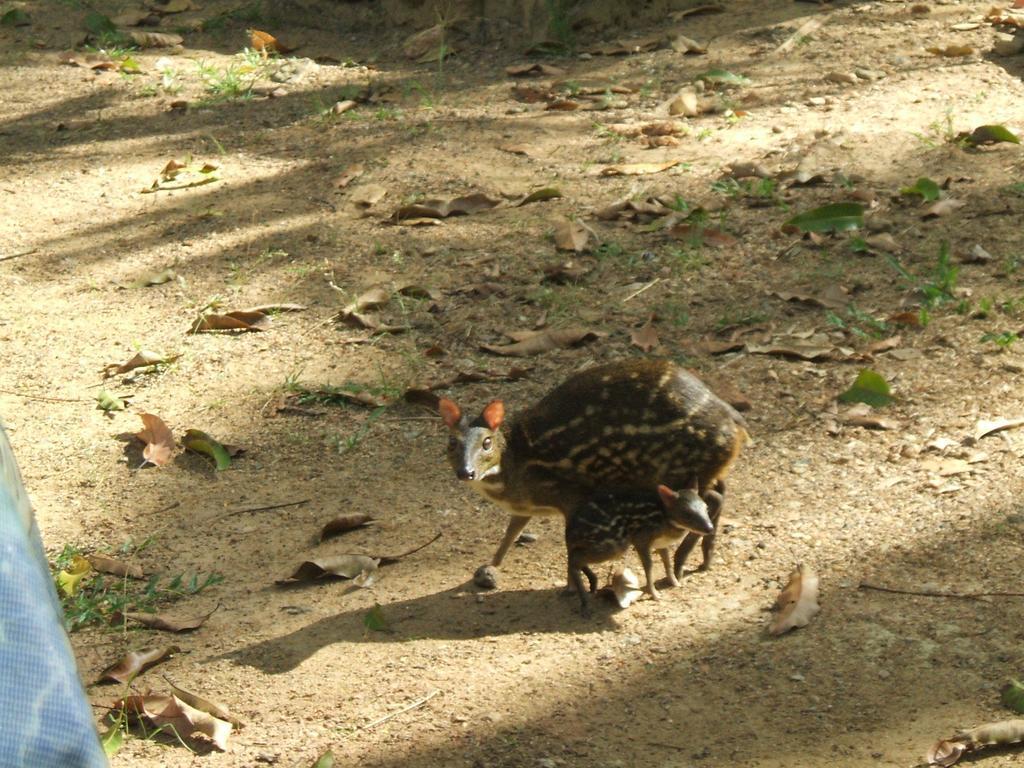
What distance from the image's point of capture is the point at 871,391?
6.01 m

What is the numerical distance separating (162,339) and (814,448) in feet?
11.1

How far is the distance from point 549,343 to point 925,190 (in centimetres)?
235

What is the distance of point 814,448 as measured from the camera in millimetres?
5820

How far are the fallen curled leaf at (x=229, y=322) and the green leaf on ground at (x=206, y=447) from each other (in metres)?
1.07

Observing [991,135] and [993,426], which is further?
[991,135]

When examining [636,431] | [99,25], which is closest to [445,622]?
[636,431]

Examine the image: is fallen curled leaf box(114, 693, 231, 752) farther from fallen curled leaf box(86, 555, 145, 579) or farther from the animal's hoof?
the animal's hoof

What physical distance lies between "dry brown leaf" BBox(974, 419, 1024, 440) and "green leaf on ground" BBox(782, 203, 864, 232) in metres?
1.83

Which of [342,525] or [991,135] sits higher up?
[991,135]

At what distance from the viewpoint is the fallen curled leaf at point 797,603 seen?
4.70 meters

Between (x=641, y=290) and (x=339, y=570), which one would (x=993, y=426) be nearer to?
(x=641, y=290)

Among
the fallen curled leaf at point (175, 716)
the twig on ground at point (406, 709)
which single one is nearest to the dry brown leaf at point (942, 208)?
the twig on ground at point (406, 709)

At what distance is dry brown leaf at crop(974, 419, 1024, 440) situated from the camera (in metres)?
5.70

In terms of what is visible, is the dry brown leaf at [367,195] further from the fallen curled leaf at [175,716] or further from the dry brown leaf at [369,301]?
the fallen curled leaf at [175,716]
